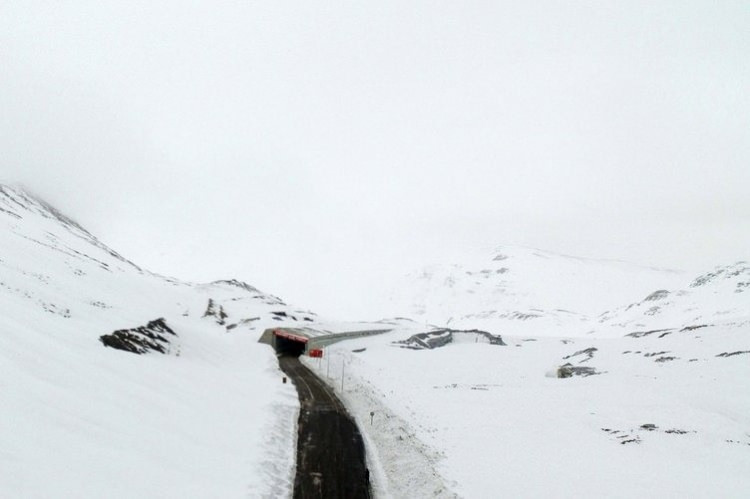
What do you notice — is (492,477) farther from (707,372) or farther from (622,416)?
(707,372)

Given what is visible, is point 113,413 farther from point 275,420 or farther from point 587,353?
point 587,353

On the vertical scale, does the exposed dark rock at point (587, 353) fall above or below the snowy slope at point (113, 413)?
above

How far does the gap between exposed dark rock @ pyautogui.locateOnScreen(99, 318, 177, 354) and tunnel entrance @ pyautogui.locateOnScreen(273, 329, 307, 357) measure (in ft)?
75.9

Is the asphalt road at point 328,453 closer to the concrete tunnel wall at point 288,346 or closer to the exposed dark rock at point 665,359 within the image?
the concrete tunnel wall at point 288,346

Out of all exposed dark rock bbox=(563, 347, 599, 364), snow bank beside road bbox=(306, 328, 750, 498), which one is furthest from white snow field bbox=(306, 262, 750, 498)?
exposed dark rock bbox=(563, 347, 599, 364)

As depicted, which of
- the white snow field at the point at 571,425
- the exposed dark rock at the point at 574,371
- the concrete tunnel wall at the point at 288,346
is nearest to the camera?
the white snow field at the point at 571,425

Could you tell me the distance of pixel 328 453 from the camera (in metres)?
21.4

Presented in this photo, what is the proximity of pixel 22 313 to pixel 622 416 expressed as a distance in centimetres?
3427

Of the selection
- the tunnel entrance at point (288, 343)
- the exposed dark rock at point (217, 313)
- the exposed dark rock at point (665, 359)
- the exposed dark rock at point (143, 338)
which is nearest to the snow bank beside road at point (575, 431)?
the exposed dark rock at point (665, 359)

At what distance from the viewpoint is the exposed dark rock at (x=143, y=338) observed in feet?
88.4

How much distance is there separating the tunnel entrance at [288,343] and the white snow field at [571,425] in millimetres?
10436

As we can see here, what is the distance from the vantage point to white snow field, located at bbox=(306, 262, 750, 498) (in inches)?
698

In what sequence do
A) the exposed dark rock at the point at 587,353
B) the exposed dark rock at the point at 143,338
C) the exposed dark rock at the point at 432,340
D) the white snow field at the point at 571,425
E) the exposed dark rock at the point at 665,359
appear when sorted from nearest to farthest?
the white snow field at the point at 571,425 < the exposed dark rock at the point at 143,338 < the exposed dark rock at the point at 665,359 < the exposed dark rock at the point at 587,353 < the exposed dark rock at the point at 432,340

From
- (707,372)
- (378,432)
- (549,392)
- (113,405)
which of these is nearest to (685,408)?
(549,392)
